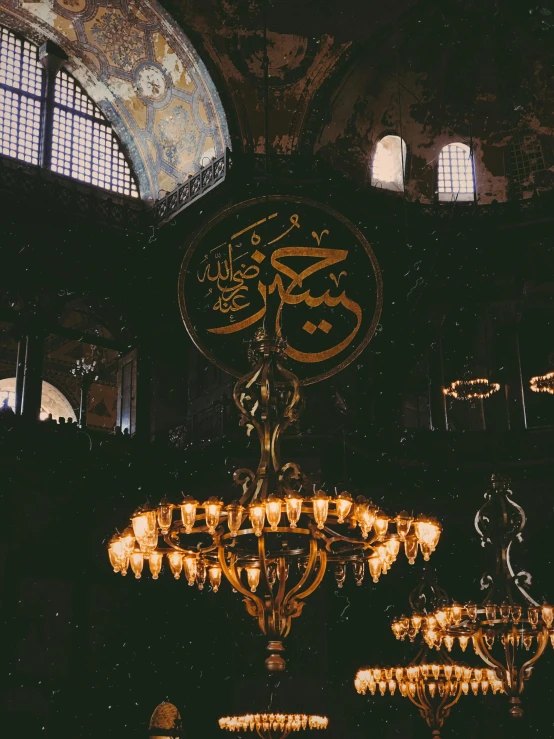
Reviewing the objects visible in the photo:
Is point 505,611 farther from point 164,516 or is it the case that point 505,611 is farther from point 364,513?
point 164,516

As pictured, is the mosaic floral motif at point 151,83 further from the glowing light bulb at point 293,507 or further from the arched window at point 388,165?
the glowing light bulb at point 293,507

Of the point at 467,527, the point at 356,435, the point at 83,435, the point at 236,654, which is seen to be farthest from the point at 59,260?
the point at 467,527

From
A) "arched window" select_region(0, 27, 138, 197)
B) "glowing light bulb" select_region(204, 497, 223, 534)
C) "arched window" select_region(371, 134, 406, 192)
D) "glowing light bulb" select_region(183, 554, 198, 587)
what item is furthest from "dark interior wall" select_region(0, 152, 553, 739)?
"glowing light bulb" select_region(204, 497, 223, 534)

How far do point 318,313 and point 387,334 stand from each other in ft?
9.81

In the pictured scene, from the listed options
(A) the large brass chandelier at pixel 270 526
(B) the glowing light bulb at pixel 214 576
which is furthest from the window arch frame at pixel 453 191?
(B) the glowing light bulb at pixel 214 576

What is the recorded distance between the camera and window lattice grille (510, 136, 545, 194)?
36.8ft

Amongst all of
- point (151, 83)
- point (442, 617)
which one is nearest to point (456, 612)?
point (442, 617)

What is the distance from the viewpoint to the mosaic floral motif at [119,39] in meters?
10.5

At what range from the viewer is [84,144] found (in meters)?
11.0

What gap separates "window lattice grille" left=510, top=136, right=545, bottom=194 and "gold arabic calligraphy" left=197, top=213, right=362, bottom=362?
408cm

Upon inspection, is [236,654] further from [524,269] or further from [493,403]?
[524,269]

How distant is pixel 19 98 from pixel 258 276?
13.6ft

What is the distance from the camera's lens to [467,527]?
34.1 ft

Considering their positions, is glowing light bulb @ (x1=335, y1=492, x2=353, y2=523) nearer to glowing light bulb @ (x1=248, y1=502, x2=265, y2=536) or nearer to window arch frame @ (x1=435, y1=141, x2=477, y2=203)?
glowing light bulb @ (x1=248, y1=502, x2=265, y2=536)
